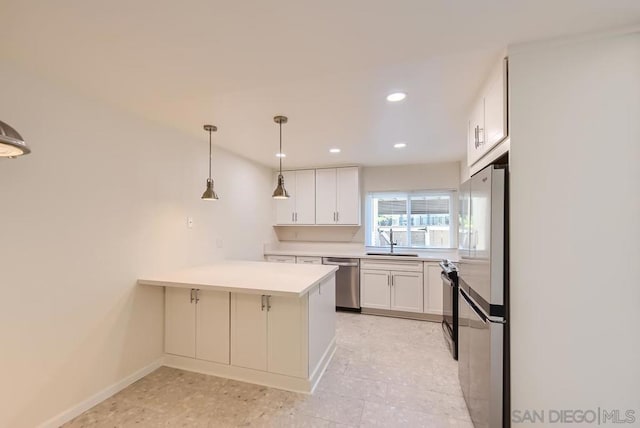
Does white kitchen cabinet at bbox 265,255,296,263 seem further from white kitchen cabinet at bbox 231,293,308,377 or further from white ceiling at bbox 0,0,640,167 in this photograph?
white ceiling at bbox 0,0,640,167

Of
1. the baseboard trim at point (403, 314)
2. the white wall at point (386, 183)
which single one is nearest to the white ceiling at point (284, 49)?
the white wall at point (386, 183)

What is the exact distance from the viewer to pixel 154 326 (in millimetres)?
2709

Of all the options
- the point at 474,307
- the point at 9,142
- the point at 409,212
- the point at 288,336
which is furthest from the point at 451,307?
the point at 9,142

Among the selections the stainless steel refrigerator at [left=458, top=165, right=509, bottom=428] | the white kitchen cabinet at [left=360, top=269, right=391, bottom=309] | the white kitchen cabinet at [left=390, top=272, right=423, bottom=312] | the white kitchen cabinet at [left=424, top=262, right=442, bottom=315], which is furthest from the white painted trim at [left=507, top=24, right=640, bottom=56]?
the white kitchen cabinet at [left=360, top=269, right=391, bottom=309]

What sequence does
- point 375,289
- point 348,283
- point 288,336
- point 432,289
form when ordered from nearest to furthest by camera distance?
Answer: point 288,336 → point 432,289 → point 375,289 → point 348,283

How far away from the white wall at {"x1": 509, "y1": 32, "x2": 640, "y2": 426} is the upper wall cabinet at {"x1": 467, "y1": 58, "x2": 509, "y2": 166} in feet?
0.20

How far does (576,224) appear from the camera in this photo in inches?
55.9

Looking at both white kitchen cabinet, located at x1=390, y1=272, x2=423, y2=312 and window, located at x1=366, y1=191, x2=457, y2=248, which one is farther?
window, located at x1=366, y1=191, x2=457, y2=248

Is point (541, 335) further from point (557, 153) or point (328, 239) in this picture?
point (328, 239)

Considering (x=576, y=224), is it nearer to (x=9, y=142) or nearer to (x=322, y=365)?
(x=322, y=365)

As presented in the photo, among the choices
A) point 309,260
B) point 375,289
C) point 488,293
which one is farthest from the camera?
point 309,260

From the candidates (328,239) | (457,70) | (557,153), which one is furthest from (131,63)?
(328,239)

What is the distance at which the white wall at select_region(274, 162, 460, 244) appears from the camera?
4477mm

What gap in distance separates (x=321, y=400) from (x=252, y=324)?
0.83 m
